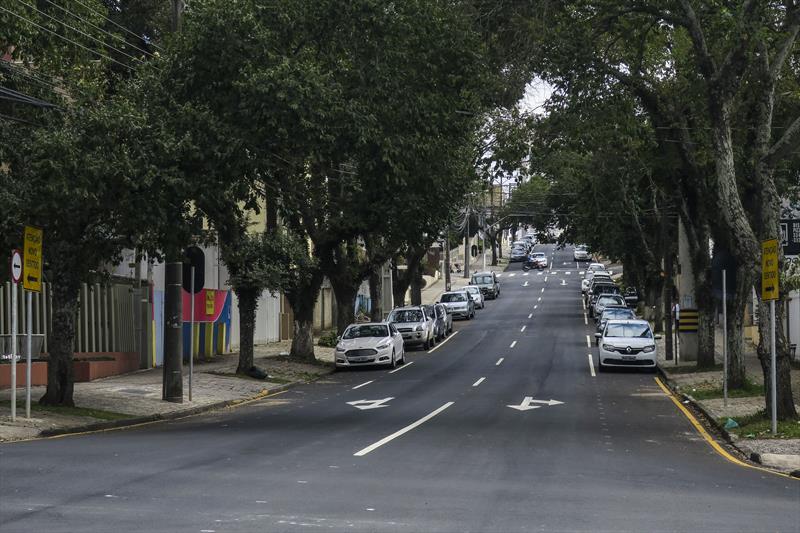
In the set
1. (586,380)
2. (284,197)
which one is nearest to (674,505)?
(284,197)

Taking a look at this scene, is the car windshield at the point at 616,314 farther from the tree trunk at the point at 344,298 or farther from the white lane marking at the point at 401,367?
the tree trunk at the point at 344,298

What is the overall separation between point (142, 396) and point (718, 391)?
12973 millimetres

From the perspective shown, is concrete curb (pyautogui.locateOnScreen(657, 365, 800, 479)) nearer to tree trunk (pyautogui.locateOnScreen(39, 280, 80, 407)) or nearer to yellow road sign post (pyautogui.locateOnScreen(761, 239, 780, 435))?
yellow road sign post (pyautogui.locateOnScreen(761, 239, 780, 435))

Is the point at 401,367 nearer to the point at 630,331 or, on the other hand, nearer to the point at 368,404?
the point at 630,331

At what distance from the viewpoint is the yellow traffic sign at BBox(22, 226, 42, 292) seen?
57.9 feet

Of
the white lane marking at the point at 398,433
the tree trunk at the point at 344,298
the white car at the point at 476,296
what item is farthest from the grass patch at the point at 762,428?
the white car at the point at 476,296

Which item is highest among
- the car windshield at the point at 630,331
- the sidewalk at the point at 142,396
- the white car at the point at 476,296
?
the white car at the point at 476,296

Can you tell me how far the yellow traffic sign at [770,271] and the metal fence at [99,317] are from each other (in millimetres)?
15088

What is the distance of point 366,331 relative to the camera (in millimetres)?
36094

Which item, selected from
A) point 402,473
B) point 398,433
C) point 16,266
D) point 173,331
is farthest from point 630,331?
point 402,473

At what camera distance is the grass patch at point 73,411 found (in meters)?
19.4

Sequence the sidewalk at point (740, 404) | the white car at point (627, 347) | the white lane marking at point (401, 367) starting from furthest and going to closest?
the white lane marking at point (401, 367), the white car at point (627, 347), the sidewalk at point (740, 404)

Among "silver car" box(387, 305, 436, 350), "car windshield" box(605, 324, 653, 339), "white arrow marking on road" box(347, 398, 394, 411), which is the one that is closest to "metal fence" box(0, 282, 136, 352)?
"white arrow marking on road" box(347, 398, 394, 411)

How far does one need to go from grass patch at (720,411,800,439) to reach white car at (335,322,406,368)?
54.3 feet
